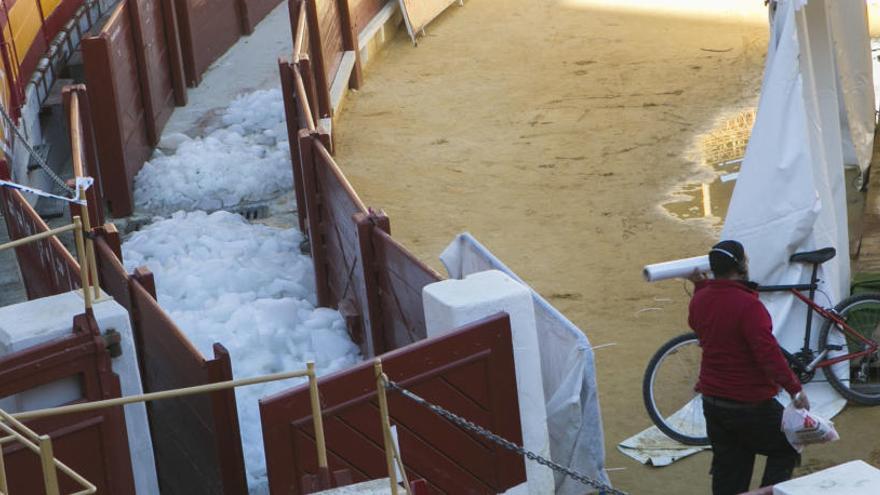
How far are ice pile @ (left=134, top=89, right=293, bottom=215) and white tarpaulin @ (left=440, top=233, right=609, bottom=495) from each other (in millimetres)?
5347

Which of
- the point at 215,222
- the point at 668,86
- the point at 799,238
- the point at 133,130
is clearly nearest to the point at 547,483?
the point at 799,238

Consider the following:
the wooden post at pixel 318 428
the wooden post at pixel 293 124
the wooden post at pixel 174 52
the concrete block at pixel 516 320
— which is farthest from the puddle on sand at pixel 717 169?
the wooden post at pixel 318 428

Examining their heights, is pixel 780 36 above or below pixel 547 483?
above

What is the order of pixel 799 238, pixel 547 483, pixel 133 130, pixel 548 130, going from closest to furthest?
pixel 547 483
pixel 799 238
pixel 133 130
pixel 548 130

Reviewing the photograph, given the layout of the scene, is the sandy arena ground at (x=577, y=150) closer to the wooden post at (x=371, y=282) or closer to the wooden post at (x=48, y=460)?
the wooden post at (x=371, y=282)

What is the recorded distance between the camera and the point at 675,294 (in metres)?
9.09

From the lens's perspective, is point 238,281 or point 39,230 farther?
point 238,281

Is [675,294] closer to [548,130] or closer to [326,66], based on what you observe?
[548,130]

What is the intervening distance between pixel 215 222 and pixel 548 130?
10.6 ft

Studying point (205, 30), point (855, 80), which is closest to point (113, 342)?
point (855, 80)

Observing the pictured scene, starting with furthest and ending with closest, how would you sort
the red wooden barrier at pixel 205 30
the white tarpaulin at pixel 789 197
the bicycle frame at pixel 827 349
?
the red wooden barrier at pixel 205 30 → the white tarpaulin at pixel 789 197 → the bicycle frame at pixel 827 349

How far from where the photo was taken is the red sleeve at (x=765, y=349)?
5730mm

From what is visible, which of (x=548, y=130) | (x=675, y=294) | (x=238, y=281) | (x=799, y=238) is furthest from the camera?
(x=548, y=130)

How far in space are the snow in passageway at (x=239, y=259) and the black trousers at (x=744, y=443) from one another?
2.49 m
